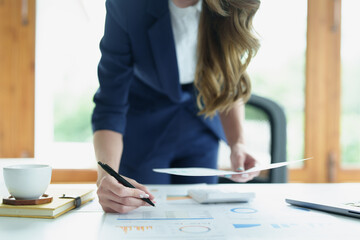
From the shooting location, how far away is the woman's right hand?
764 millimetres

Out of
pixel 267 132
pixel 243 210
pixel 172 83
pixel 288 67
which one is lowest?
pixel 243 210

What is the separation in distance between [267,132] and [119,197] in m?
0.99

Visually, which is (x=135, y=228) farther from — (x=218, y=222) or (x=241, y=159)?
(x=241, y=159)

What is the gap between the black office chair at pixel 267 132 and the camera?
158 cm

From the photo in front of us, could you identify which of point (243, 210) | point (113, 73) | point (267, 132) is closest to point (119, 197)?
point (243, 210)

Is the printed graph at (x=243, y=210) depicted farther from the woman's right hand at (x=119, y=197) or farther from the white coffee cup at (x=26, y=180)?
the white coffee cup at (x=26, y=180)

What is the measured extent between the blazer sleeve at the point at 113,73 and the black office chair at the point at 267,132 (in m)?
0.61

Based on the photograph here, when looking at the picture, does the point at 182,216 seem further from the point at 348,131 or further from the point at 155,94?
the point at 348,131

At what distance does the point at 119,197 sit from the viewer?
2.52ft

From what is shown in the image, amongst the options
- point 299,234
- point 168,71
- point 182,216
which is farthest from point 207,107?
point 299,234

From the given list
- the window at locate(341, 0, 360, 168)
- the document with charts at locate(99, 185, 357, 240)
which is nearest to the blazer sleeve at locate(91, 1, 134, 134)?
the document with charts at locate(99, 185, 357, 240)

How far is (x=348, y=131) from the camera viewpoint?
308 centimetres

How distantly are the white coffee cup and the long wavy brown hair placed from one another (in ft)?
1.87

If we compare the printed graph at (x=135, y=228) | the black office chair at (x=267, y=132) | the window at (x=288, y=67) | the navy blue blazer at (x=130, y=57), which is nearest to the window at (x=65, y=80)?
the window at (x=288, y=67)
